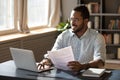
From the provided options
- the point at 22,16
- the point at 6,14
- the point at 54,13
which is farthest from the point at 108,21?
the point at 6,14

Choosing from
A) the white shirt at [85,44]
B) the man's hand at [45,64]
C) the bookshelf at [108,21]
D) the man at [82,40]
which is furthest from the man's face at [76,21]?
the bookshelf at [108,21]

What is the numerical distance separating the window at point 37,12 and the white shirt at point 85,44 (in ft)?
8.85

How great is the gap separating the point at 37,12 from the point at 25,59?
3.64m

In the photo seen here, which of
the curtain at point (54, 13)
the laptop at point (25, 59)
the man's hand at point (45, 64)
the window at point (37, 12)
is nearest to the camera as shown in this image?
the laptop at point (25, 59)

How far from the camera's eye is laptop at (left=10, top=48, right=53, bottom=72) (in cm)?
232

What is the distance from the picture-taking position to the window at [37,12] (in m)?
5.64

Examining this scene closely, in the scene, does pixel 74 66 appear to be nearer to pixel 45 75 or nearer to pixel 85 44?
pixel 45 75

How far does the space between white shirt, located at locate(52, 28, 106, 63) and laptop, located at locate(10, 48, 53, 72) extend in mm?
507

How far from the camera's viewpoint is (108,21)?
20.0 feet

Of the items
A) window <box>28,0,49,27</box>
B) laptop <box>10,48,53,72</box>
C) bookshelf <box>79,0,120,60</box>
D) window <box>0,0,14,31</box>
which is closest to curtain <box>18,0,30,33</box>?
window <box>0,0,14,31</box>

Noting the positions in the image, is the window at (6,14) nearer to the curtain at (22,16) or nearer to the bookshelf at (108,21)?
the curtain at (22,16)

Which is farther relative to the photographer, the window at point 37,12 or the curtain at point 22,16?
the window at point 37,12

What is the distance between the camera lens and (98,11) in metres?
5.96

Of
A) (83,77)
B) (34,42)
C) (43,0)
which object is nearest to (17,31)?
(34,42)
